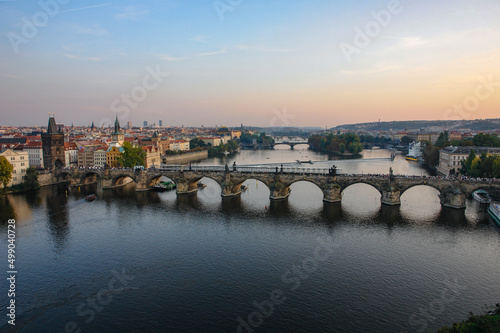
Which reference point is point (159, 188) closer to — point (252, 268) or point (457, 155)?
point (252, 268)

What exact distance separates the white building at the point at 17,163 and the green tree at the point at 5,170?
9.79 feet

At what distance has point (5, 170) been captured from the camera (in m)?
42.9

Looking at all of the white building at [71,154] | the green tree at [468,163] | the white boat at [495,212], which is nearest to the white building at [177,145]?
the white building at [71,154]

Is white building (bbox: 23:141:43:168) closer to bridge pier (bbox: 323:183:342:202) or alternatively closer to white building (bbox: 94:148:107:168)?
white building (bbox: 94:148:107:168)

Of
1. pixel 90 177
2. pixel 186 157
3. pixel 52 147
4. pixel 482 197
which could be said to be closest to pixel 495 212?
pixel 482 197

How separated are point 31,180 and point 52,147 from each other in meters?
10.5

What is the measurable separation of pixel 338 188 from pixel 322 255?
15.8 metres

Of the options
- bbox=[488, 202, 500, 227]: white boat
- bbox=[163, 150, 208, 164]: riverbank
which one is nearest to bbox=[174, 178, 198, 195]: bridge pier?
bbox=[488, 202, 500, 227]: white boat

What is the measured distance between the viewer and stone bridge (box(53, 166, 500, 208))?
35.8m

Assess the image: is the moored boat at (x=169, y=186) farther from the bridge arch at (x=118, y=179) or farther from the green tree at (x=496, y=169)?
the green tree at (x=496, y=169)

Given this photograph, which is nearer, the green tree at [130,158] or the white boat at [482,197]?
the white boat at [482,197]

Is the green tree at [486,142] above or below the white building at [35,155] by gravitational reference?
above

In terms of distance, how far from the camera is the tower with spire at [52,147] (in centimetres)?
5616

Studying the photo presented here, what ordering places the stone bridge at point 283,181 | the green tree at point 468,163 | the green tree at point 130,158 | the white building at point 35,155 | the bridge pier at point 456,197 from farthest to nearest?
the white building at point 35,155 → the green tree at point 130,158 → the green tree at point 468,163 → the stone bridge at point 283,181 → the bridge pier at point 456,197
